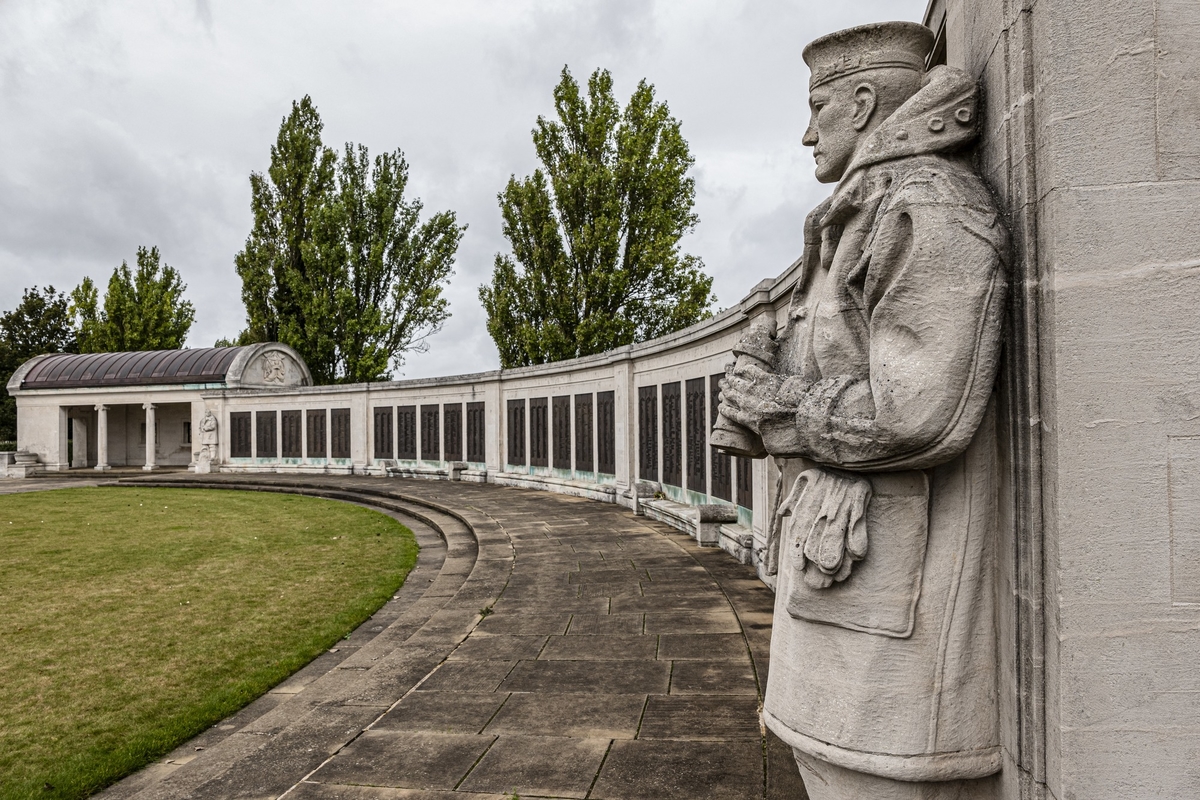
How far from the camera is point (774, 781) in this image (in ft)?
10.2

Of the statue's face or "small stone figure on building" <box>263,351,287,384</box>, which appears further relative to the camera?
"small stone figure on building" <box>263,351,287,384</box>

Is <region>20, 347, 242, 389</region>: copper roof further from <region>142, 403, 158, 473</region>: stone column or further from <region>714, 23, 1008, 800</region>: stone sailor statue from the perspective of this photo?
<region>714, 23, 1008, 800</region>: stone sailor statue

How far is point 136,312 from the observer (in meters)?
34.9

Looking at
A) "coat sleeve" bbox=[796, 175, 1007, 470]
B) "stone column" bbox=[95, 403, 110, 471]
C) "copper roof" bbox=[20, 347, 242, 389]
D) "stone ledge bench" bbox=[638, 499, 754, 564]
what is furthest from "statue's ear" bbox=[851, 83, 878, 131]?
"stone column" bbox=[95, 403, 110, 471]

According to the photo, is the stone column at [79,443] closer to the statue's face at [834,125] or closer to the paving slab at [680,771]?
the paving slab at [680,771]

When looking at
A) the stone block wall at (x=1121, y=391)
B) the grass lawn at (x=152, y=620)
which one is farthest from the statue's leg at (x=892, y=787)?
the grass lawn at (x=152, y=620)

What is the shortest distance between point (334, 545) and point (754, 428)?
992 centimetres

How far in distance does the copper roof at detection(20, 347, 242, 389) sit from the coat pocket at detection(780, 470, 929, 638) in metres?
27.6

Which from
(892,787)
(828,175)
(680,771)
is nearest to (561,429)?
(680,771)

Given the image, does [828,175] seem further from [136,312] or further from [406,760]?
[136,312]

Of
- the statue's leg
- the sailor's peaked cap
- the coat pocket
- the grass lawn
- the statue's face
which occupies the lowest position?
the grass lawn

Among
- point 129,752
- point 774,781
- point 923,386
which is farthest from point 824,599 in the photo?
point 129,752

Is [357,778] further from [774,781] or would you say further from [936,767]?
[936,767]

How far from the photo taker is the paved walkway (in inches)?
127
